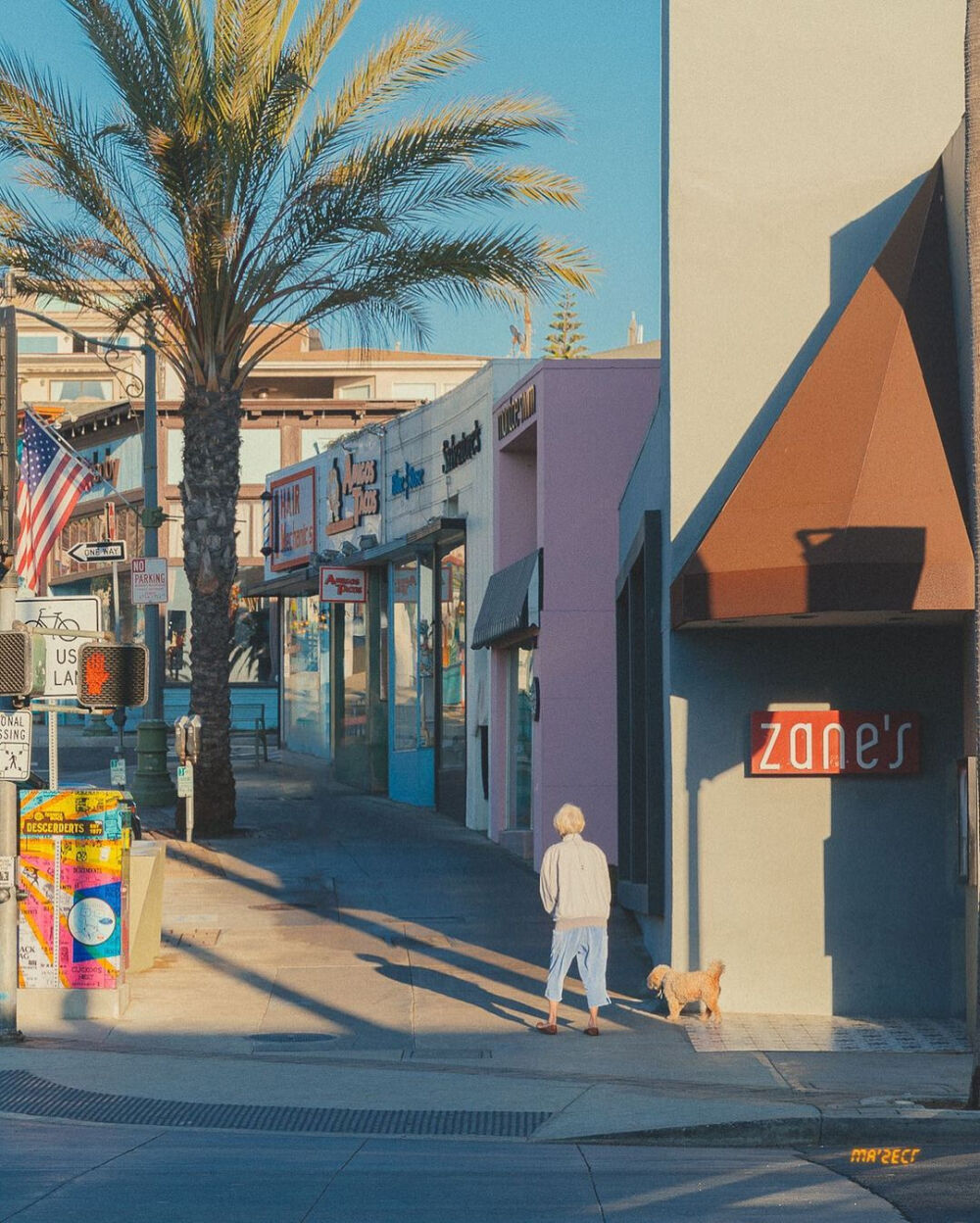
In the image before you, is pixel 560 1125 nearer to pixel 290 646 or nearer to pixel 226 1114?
pixel 226 1114

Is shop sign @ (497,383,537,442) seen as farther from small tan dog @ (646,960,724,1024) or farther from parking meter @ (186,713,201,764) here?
small tan dog @ (646,960,724,1024)

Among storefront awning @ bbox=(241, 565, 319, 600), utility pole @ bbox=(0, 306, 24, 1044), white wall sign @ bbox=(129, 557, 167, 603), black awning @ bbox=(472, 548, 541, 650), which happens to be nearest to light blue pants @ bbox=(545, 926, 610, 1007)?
utility pole @ bbox=(0, 306, 24, 1044)

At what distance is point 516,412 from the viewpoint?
842 inches

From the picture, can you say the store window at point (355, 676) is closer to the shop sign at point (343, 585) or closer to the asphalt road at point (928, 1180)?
the shop sign at point (343, 585)

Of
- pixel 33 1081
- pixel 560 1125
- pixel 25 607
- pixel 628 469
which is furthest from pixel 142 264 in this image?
pixel 560 1125

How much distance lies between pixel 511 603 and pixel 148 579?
5144mm

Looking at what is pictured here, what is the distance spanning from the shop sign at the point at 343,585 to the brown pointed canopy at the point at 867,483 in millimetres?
17463

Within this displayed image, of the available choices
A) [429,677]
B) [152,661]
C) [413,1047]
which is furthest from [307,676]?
[413,1047]

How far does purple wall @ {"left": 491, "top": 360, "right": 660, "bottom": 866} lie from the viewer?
20078 millimetres

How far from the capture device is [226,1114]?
32.3ft

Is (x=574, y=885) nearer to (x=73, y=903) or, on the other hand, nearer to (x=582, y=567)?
(x=73, y=903)

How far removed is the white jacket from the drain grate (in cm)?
280

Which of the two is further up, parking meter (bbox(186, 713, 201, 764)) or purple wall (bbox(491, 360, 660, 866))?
purple wall (bbox(491, 360, 660, 866))

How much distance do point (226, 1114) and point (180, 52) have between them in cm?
1373
